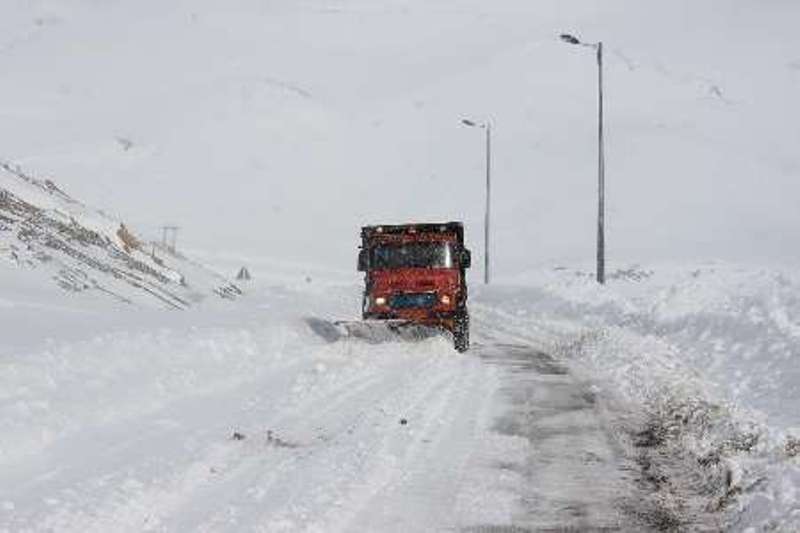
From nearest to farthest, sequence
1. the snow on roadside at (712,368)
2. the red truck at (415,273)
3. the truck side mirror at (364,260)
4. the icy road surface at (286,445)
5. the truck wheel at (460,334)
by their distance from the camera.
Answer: the icy road surface at (286,445), the snow on roadside at (712,368), the truck wheel at (460,334), the red truck at (415,273), the truck side mirror at (364,260)

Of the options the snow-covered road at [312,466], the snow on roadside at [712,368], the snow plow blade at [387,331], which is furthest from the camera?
the snow plow blade at [387,331]

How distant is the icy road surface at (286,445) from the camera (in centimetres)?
716

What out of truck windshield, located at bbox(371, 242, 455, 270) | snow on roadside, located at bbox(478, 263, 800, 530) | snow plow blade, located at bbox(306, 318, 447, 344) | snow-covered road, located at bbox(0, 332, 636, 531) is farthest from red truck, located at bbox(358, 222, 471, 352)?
snow-covered road, located at bbox(0, 332, 636, 531)

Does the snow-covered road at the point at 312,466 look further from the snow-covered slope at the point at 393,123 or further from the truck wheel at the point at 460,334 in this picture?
the snow-covered slope at the point at 393,123

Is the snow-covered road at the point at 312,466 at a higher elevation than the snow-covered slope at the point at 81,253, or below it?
below

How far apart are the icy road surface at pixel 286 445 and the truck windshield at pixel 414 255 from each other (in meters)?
5.32

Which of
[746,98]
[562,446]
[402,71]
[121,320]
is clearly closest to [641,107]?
[746,98]

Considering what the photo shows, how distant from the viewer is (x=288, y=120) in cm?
9875

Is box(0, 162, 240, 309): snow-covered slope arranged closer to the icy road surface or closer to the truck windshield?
the truck windshield

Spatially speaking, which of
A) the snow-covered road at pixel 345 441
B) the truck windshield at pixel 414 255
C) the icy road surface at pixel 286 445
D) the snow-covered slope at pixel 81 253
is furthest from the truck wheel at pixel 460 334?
the snow-covered slope at pixel 81 253

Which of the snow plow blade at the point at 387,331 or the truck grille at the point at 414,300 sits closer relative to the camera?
the snow plow blade at the point at 387,331

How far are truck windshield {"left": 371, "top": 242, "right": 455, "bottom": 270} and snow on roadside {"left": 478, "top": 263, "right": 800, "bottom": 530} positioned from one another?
2.98 metres

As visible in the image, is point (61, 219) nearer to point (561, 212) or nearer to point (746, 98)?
point (561, 212)

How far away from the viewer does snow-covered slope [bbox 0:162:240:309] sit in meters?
22.1
